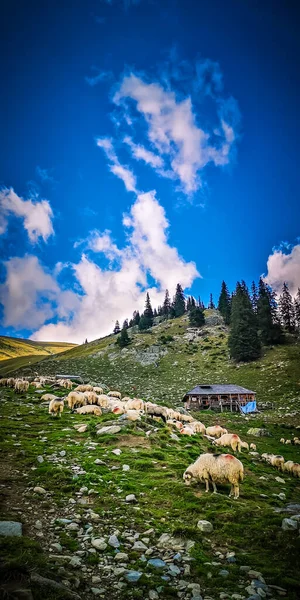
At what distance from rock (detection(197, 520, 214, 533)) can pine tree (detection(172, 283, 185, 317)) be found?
12504 centimetres

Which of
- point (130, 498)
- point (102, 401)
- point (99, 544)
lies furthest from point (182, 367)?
point (99, 544)

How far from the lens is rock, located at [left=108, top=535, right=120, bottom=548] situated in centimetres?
629

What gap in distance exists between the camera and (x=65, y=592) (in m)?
4.15

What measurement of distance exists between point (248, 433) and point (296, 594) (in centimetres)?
2611

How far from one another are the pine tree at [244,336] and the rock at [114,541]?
226ft

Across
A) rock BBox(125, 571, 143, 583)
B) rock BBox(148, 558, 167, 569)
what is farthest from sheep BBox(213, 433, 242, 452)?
rock BBox(125, 571, 143, 583)

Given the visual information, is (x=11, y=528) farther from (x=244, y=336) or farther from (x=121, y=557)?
(x=244, y=336)

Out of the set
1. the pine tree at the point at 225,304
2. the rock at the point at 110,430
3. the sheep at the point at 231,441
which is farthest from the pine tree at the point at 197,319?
the rock at the point at 110,430

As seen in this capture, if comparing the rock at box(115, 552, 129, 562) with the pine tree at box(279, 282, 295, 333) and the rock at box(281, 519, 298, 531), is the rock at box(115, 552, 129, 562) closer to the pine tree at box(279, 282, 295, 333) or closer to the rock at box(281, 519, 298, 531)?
the rock at box(281, 519, 298, 531)

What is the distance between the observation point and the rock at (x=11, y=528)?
575 centimetres

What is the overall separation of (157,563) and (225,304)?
4458 inches

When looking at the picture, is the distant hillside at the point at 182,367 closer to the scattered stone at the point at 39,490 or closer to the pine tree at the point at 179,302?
the pine tree at the point at 179,302

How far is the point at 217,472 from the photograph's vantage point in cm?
1034

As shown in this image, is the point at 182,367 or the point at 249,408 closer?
the point at 249,408
